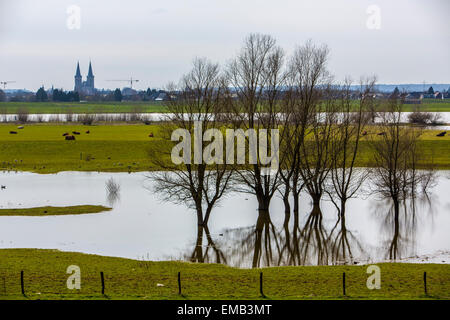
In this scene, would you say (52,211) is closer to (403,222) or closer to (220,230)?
(220,230)

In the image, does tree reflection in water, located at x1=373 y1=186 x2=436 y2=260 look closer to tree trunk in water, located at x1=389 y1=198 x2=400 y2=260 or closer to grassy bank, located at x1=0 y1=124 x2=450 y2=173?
tree trunk in water, located at x1=389 y1=198 x2=400 y2=260

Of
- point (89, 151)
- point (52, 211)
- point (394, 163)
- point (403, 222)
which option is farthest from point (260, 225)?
point (89, 151)

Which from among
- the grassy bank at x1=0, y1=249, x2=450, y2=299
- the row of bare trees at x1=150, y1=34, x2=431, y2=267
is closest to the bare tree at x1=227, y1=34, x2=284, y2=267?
the row of bare trees at x1=150, y1=34, x2=431, y2=267

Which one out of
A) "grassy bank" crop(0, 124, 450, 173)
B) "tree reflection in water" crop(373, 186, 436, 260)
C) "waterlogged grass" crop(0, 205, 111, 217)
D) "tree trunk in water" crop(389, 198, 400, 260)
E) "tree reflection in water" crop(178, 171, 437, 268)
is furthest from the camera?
"grassy bank" crop(0, 124, 450, 173)

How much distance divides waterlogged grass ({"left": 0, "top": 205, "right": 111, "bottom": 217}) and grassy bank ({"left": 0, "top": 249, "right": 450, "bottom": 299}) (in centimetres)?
1207

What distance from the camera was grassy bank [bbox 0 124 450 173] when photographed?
6956cm

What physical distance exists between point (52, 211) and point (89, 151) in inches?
1533

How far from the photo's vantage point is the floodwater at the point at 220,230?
107 feet

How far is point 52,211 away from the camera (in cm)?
4294

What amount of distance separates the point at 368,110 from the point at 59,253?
25.5 meters

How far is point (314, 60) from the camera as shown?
45.8 meters
